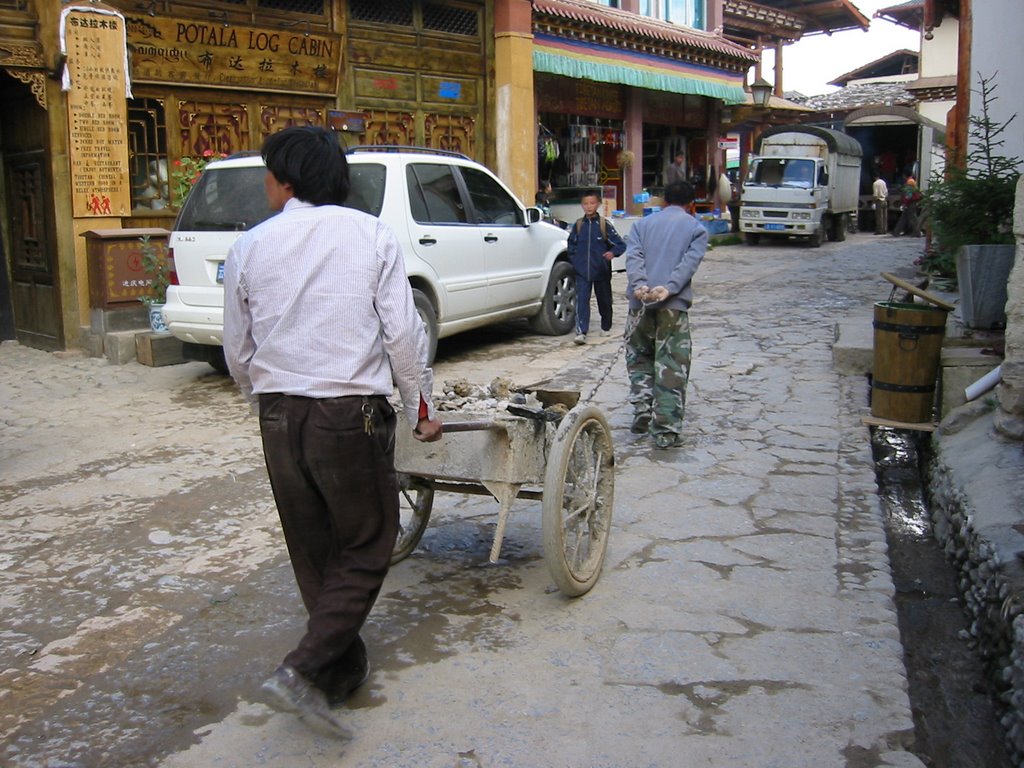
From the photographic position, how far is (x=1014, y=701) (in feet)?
10.8

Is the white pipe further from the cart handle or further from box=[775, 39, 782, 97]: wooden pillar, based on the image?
box=[775, 39, 782, 97]: wooden pillar

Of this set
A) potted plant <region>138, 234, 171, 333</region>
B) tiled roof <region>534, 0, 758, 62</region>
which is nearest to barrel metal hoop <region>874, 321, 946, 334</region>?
potted plant <region>138, 234, 171, 333</region>

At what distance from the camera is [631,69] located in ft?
62.8

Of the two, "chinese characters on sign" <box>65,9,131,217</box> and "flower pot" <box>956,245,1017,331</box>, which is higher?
"chinese characters on sign" <box>65,9,131,217</box>

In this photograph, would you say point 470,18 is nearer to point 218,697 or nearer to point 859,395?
point 859,395

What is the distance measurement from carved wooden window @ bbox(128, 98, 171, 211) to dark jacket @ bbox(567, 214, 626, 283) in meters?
4.60

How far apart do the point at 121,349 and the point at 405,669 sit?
6947mm

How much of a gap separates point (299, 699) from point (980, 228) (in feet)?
24.3

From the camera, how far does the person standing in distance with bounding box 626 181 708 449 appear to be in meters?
6.16

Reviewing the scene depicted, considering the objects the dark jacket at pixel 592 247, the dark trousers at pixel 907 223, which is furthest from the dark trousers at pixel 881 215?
the dark jacket at pixel 592 247

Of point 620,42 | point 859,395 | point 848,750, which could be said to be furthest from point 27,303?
point 620,42

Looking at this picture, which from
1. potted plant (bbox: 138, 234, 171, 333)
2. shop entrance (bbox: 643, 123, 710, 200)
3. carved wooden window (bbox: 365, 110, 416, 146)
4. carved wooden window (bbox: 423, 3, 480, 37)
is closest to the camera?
potted plant (bbox: 138, 234, 171, 333)

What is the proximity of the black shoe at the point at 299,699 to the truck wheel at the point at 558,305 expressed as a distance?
Result: 770 centimetres

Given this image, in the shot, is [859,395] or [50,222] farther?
[50,222]
